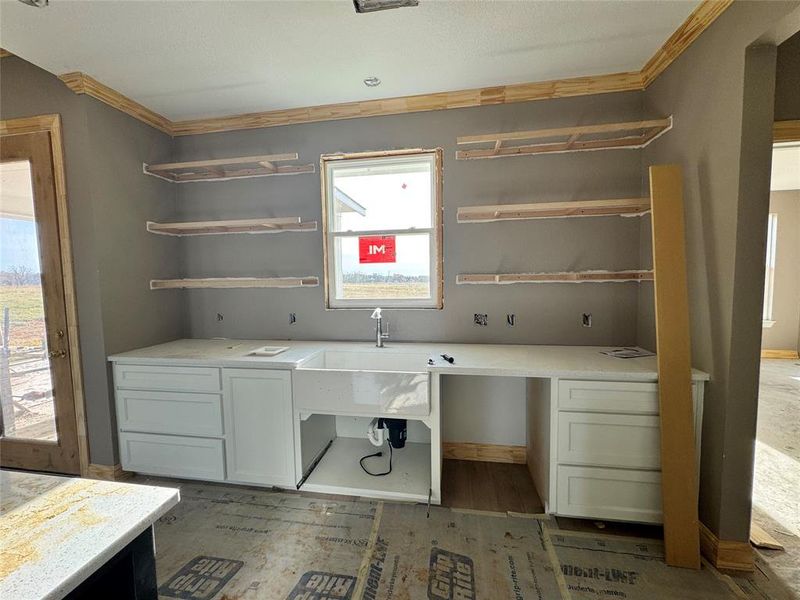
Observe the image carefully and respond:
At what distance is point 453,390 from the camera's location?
100 inches

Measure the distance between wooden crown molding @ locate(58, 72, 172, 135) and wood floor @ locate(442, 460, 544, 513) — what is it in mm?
3391

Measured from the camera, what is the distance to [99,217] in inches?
89.0

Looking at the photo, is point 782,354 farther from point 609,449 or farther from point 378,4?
point 378,4

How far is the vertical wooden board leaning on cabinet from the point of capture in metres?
1.63

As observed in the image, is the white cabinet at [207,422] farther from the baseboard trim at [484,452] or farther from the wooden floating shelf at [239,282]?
the baseboard trim at [484,452]

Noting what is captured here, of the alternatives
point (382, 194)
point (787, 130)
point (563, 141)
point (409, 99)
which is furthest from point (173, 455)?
point (787, 130)

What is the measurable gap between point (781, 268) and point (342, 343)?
675 cm

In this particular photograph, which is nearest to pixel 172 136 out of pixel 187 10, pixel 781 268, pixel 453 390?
pixel 187 10

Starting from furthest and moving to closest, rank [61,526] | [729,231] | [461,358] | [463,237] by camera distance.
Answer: [463,237]
[461,358]
[729,231]
[61,526]

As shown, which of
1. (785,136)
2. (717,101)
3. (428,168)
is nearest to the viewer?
(717,101)

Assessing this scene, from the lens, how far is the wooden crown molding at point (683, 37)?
5.24 feet

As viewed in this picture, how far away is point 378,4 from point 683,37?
1604mm

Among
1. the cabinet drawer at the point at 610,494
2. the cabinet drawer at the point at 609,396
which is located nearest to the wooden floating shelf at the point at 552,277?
the cabinet drawer at the point at 609,396

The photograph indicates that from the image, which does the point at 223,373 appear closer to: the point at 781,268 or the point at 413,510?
the point at 413,510
